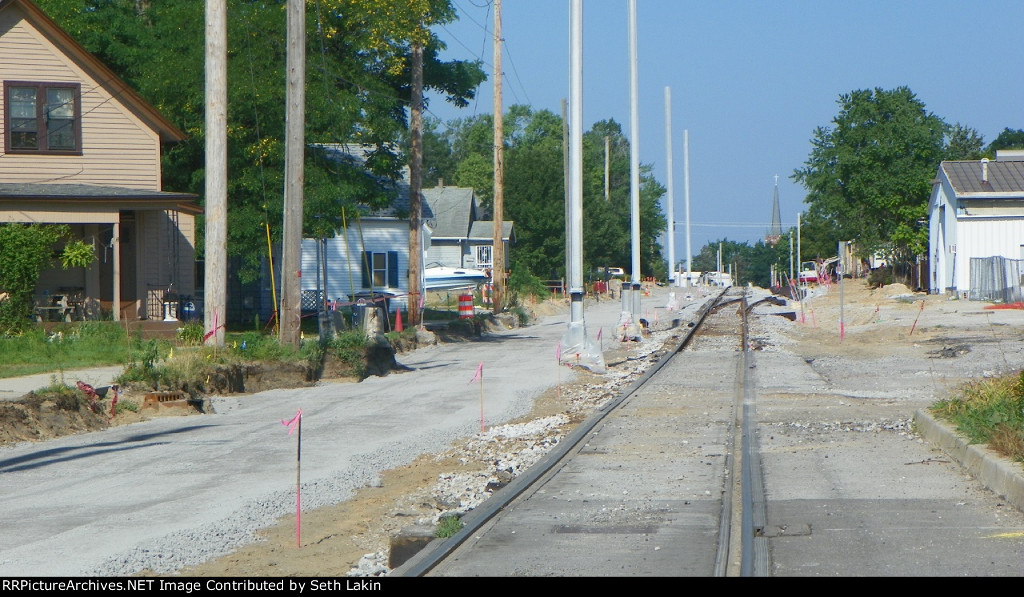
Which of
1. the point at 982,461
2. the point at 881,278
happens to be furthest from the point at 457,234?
the point at 982,461

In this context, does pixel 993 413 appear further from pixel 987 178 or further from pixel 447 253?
pixel 447 253

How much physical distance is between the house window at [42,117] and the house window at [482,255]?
40444 millimetres

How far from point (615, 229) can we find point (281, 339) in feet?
195

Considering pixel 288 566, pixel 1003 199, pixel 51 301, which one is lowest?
pixel 288 566

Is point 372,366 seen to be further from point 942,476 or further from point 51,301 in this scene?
point 942,476

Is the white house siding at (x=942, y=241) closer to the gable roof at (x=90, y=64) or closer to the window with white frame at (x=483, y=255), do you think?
the window with white frame at (x=483, y=255)

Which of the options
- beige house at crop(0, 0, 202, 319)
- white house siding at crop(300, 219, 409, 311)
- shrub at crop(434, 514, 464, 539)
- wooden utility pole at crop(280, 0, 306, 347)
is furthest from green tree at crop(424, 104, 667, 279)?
shrub at crop(434, 514, 464, 539)

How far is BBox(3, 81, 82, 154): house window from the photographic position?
2542cm

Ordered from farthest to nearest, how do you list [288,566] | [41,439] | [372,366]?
[372,366], [41,439], [288,566]

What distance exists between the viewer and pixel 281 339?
65.0 feet

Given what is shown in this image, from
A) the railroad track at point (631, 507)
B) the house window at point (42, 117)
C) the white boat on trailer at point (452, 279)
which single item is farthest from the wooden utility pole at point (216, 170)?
the white boat on trailer at point (452, 279)

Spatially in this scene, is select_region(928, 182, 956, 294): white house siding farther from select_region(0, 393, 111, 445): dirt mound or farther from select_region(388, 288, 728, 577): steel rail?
select_region(0, 393, 111, 445): dirt mound

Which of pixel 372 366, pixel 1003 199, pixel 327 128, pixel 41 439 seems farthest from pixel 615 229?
pixel 41 439

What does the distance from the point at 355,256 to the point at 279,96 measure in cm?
1549
